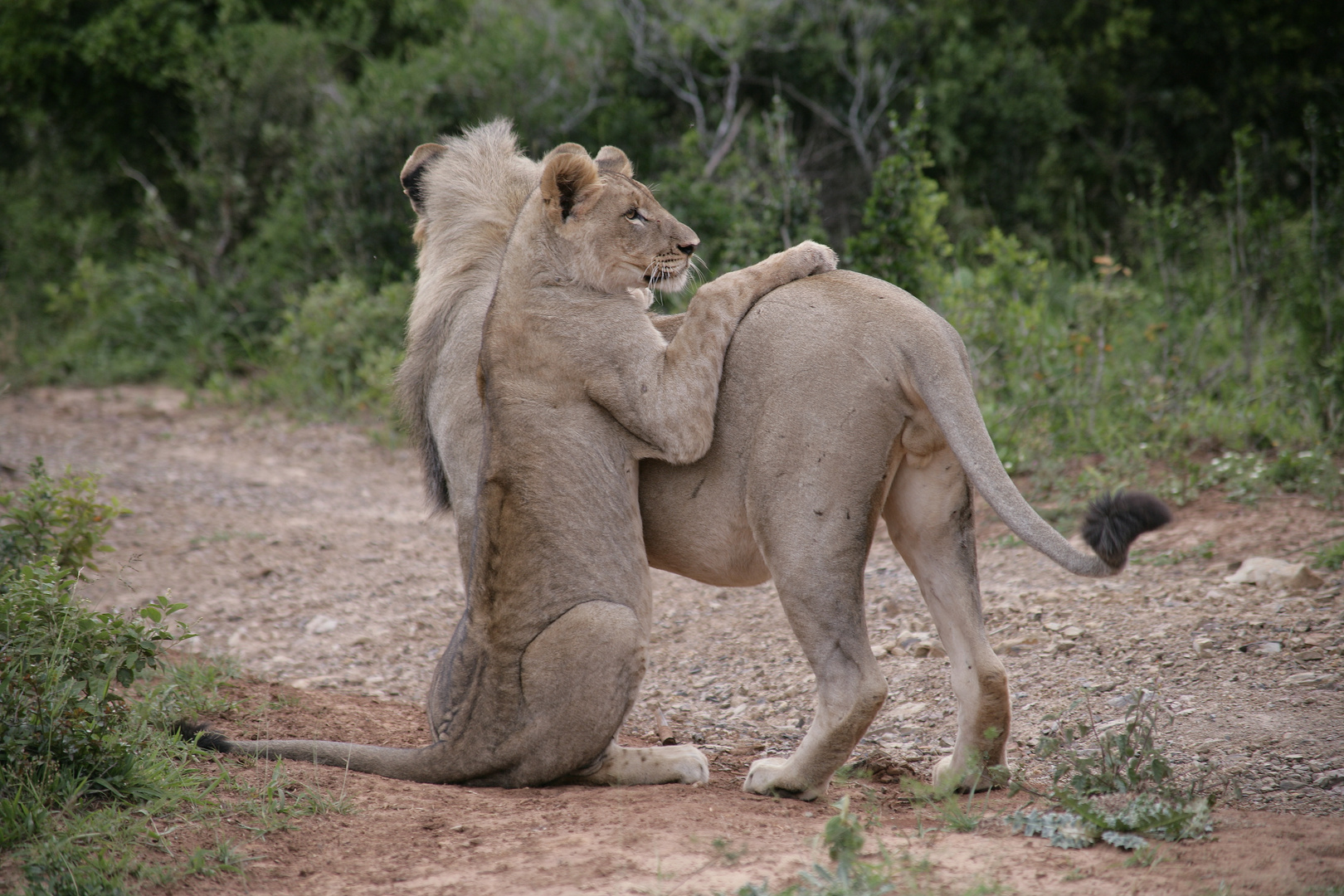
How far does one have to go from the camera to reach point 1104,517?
308cm

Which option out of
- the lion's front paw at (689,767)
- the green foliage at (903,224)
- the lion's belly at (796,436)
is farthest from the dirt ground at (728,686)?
the green foliage at (903,224)

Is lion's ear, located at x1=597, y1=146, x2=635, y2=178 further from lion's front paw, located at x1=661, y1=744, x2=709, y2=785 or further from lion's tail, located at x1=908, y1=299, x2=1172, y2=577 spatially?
lion's front paw, located at x1=661, y1=744, x2=709, y2=785

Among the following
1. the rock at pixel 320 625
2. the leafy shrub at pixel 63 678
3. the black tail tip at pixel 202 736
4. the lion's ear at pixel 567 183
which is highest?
the lion's ear at pixel 567 183

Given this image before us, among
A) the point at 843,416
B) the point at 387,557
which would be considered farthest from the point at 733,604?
the point at 843,416

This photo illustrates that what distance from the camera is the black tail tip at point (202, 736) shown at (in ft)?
12.1

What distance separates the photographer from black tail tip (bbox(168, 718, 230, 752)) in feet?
12.1

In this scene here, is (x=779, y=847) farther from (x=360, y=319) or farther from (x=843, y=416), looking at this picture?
(x=360, y=319)

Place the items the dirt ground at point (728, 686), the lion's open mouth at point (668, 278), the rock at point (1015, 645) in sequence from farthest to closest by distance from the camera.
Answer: the rock at point (1015, 645), the lion's open mouth at point (668, 278), the dirt ground at point (728, 686)

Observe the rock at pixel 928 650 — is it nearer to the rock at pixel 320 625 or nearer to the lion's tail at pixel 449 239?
the lion's tail at pixel 449 239

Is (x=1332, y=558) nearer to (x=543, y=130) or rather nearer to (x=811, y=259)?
(x=811, y=259)

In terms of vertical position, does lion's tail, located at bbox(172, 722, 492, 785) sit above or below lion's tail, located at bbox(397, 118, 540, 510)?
below

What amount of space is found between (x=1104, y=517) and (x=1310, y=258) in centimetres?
560

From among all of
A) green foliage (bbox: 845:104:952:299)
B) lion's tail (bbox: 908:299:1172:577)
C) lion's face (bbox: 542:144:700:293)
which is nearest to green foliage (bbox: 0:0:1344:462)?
green foliage (bbox: 845:104:952:299)

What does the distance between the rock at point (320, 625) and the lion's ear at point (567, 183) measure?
2.77m
